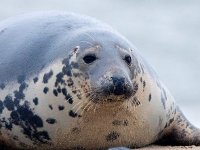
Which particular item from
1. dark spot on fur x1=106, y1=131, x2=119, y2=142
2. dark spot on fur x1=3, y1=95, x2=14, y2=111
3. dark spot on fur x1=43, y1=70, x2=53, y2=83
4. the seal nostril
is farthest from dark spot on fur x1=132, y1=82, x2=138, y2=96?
dark spot on fur x1=3, y1=95, x2=14, y2=111

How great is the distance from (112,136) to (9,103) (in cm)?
96

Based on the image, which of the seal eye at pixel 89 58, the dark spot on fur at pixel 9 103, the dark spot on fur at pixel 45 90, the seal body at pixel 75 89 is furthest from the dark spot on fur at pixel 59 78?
the dark spot on fur at pixel 9 103

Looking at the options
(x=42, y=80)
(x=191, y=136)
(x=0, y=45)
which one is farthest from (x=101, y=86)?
(x=191, y=136)

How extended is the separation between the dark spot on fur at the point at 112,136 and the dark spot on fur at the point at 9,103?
35.2 inches

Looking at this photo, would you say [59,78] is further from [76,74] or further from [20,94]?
[20,94]

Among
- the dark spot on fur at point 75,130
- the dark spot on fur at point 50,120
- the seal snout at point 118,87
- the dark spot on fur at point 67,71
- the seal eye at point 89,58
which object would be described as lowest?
the dark spot on fur at point 75,130

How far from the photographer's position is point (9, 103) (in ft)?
20.7

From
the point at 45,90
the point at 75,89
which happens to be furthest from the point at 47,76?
the point at 75,89

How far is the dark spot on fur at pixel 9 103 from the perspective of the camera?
20.6 ft

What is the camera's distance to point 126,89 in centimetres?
548

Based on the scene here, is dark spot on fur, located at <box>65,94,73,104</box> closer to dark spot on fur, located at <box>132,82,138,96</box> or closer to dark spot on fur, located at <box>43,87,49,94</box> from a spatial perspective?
dark spot on fur, located at <box>43,87,49,94</box>

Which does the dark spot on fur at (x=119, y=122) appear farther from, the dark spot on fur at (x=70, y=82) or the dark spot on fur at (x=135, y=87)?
the dark spot on fur at (x=70, y=82)

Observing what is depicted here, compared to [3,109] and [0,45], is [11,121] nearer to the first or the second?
[3,109]

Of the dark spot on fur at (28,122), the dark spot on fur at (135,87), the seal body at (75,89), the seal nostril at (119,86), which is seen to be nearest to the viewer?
the seal nostril at (119,86)
